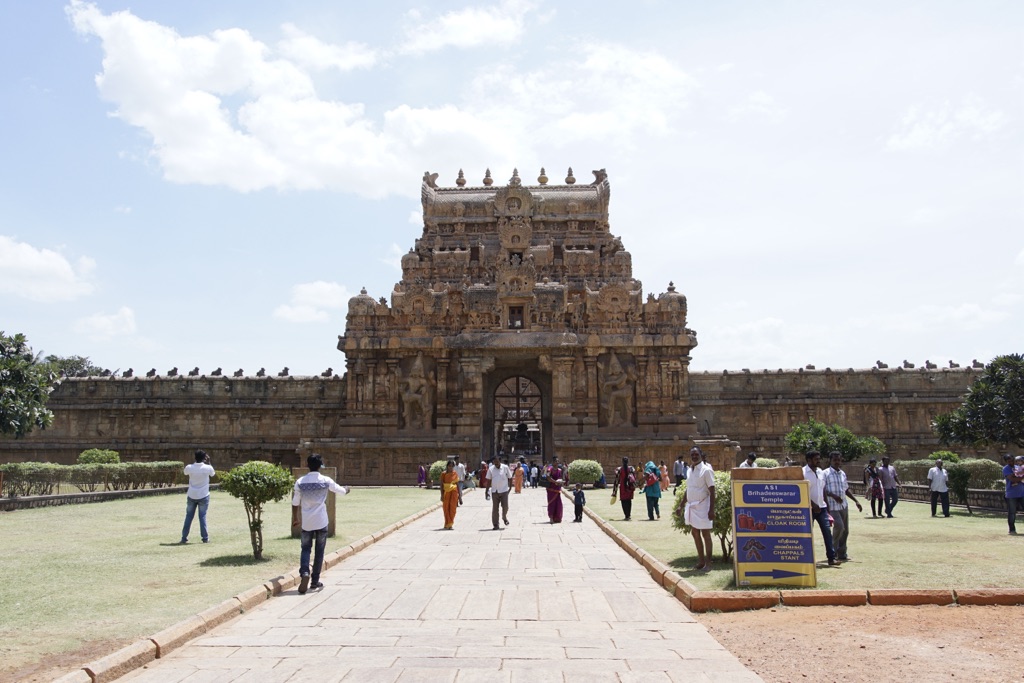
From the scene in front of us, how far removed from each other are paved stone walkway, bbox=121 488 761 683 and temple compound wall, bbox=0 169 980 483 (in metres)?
24.0

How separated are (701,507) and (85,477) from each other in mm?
24576

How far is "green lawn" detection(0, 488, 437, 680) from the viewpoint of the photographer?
7781 millimetres

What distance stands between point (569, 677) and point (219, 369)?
136ft

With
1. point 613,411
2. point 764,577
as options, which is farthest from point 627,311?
point 764,577

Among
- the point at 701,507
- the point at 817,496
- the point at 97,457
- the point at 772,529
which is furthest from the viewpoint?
the point at 97,457

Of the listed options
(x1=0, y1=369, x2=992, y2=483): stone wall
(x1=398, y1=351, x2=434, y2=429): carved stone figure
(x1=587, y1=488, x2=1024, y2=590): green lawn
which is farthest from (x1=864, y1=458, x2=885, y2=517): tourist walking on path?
(x1=398, y1=351, x2=434, y2=429): carved stone figure

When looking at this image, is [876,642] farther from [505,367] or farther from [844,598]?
[505,367]

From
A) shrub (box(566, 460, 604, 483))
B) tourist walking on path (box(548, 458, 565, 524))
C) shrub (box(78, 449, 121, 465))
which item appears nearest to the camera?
tourist walking on path (box(548, 458, 565, 524))

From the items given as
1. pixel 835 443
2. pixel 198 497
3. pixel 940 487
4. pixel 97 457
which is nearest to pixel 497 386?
pixel 835 443

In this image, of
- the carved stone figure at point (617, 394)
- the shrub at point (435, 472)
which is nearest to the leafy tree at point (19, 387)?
the shrub at point (435, 472)

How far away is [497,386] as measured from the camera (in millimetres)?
42469

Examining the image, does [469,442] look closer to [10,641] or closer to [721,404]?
[721,404]

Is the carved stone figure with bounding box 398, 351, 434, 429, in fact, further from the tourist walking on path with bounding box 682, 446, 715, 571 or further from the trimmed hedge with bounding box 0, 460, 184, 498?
the tourist walking on path with bounding box 682, 446, 715, 571

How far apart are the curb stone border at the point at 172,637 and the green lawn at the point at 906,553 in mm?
5369
